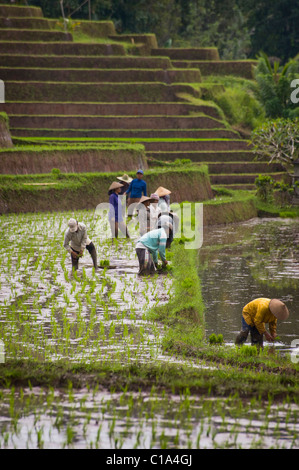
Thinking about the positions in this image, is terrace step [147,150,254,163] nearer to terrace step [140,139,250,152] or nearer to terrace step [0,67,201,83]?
terrace step [140,139,250,152]

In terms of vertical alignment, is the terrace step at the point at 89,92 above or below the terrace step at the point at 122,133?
above

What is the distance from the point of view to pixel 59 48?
32.7 meters

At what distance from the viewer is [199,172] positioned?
22.3 metres

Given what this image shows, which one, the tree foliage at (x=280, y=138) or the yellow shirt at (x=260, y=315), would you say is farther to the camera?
the tree foliage at (x=280, y=138)

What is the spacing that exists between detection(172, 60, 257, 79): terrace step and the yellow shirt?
29.2 metres

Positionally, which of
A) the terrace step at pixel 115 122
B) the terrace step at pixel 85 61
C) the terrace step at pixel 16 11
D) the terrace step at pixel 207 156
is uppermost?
the terrace step at pixel 16 11

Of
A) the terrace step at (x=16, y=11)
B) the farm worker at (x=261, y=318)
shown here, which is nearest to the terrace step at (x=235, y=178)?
the terrace step at (x=16, y=11)

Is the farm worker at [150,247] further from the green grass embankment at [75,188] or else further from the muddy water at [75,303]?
the green grass embankment at [75,188]

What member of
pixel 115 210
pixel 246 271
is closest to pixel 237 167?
pixel 115 210

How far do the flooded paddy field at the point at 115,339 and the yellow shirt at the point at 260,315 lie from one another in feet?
1.81

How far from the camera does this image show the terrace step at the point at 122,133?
2707 cm

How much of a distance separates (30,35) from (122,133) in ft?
28.0

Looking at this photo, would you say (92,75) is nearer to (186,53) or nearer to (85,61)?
(85,61)

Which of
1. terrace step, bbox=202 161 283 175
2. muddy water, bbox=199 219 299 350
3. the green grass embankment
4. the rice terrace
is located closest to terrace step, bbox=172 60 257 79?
the rice terrace
